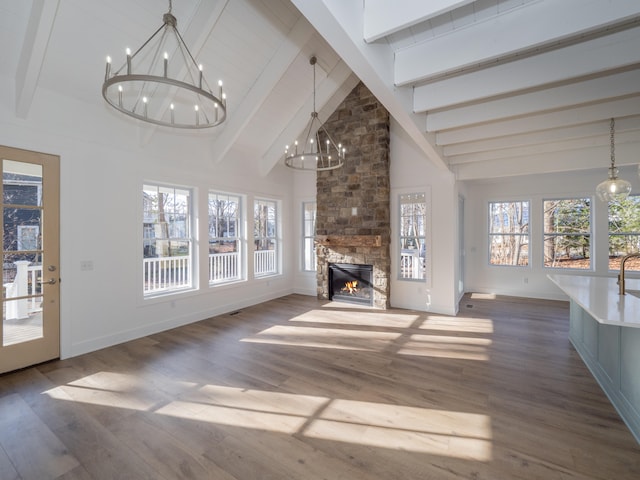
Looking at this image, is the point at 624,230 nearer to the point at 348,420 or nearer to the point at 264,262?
the point at 348,420

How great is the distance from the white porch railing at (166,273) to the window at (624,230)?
27.3 feet

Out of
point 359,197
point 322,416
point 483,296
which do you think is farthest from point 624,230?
point 322,416

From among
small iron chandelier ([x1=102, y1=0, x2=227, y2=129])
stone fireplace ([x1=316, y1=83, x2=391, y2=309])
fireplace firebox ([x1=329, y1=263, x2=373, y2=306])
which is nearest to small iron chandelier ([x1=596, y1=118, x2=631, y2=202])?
stone fireplace ([x1=316, y1=83, x2=391, y2=309])

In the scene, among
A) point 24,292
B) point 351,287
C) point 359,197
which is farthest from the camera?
point 351,287

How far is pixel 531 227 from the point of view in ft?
22.7

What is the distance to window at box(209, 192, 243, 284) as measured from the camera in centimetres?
559

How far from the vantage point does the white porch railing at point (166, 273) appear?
15.5 feet

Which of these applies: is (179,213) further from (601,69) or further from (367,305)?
(601,69)

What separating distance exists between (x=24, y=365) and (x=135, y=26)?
3923mm

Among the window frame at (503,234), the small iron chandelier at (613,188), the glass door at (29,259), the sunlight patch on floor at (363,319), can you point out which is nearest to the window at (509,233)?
the window frame at (503,234)

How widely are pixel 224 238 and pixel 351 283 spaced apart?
271 centimetres

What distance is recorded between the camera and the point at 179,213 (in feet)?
16.4

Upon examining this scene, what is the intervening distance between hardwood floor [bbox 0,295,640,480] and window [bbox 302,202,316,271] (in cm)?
312

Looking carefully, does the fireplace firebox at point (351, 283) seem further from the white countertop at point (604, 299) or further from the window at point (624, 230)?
the window at point (624, 230)
